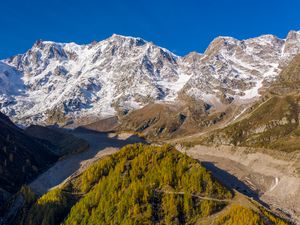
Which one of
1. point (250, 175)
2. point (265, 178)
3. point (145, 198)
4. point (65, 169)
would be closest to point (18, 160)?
point (65, 169)

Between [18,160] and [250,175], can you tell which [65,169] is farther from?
[250,175]

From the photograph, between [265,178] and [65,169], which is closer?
[65,169]

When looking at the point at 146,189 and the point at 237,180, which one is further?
the point at 237,180

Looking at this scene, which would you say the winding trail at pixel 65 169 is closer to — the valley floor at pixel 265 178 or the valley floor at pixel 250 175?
the valley floor at pixel 250 175

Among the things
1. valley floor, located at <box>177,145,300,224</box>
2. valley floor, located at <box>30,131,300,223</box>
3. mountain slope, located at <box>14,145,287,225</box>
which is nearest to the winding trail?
valley floor, located at <box>30,131,300,223</box>

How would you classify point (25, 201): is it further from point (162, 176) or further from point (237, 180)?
point (237, 180)

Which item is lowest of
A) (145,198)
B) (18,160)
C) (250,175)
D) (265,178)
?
(145,198)

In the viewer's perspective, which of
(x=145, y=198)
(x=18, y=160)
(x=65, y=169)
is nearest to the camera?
(x=145, y=198)

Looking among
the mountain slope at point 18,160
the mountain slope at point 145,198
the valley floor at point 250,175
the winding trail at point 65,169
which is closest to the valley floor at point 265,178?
the valley floor at point 250,175

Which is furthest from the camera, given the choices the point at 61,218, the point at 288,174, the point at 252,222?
the point at 288,174

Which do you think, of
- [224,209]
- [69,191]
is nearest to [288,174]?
[224,209]

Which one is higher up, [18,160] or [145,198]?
[18,160]
